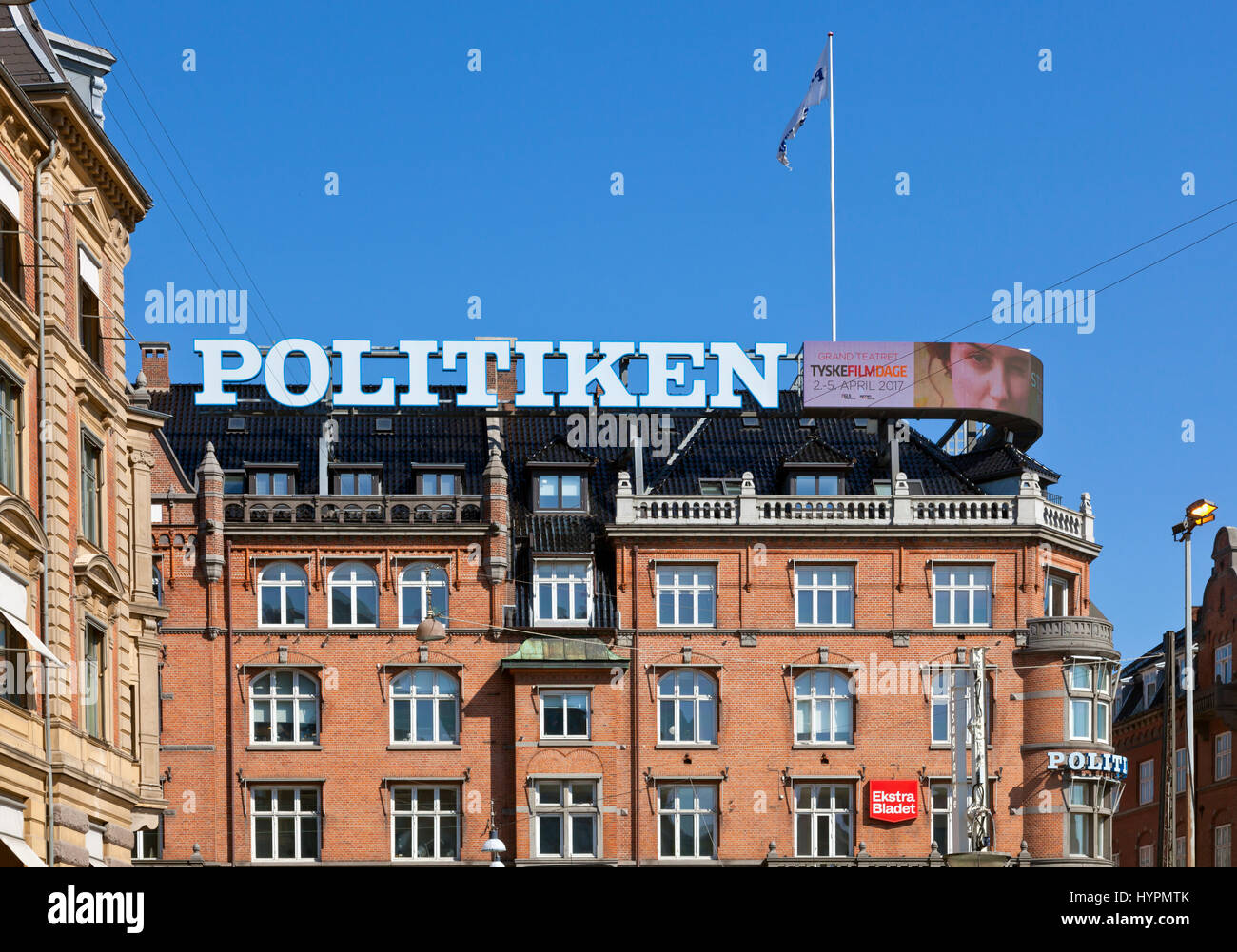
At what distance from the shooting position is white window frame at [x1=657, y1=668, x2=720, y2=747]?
58.1 meters

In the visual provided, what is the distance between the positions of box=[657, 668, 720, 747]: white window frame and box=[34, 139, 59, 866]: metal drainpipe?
102 feet

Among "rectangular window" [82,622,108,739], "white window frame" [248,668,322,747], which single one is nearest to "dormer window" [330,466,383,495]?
"white window frame" [248,668,322,747]

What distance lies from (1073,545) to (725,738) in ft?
43.0

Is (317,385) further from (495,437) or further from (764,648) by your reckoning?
(764,648)

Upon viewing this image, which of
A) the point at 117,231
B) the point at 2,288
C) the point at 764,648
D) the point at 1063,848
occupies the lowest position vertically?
the point at 1063,848

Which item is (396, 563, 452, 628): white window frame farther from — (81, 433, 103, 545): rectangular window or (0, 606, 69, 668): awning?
(0, 606, 69, 668): awning

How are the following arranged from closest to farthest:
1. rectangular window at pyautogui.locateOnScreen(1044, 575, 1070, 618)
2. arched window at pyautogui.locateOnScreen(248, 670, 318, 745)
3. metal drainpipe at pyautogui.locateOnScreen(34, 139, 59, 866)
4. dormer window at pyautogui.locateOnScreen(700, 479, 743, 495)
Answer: metal drainpipe at pyautogui.locateOnScreen(34, 139, 59, 866) < arched window at pyautogui.locateOnScreen(248, 670, 318, 745) < rectangular window at pyautogui.locateOnScreen(1044, 575, 1070, 618) < dormer window at pyautogui.locateOnScreen(700, 479, 743, 495)

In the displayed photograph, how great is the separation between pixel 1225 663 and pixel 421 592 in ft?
113

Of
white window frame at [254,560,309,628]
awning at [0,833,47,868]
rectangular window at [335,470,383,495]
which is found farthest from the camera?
rectangular window at [335,470,383,495]

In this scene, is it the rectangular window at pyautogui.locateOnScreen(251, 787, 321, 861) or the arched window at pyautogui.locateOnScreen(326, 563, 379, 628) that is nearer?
the rectangular window at pyautogui.locateOnScreen(251, 787, 321, 861)

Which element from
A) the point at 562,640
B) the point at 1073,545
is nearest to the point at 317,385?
the point at 562,640

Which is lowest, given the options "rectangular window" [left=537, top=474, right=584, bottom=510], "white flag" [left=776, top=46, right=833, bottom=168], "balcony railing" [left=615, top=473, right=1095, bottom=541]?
"balcony railing" [left=615, top=473, right=1095, bottom=541]

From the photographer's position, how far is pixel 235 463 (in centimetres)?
6228

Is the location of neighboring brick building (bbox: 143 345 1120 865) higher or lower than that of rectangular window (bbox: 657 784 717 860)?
higher
